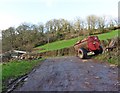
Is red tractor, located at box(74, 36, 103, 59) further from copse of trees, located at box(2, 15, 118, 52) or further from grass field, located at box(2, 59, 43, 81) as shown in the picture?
copse of trees, located at box(2, 15, 118, 52)

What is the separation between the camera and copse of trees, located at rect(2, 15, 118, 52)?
50750mm

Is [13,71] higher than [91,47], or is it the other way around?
[91,47]

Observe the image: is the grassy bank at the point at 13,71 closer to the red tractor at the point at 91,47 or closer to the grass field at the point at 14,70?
the grass field at the point at 14,70

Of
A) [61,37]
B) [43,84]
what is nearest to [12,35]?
[61,37]

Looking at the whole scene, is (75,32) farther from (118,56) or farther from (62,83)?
(62,83)

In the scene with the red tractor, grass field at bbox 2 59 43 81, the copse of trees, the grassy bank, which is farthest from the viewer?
the copse of trees

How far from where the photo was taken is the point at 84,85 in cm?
923

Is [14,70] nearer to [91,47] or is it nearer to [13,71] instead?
[13,71]

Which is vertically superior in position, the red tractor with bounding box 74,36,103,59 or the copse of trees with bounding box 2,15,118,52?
the copse of trees with bounding box 2,15,118,52

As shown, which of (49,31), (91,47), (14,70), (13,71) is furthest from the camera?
(49,31)

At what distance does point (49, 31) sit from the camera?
5988 cm

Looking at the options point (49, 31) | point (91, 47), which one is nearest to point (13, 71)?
point (91, 47)

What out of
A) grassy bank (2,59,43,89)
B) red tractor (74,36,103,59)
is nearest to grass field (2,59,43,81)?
grassy bank (2,59,43,89)

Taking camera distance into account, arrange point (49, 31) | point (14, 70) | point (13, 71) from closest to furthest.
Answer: point (13, 71)
point (14, 70)
point (49, 31)
